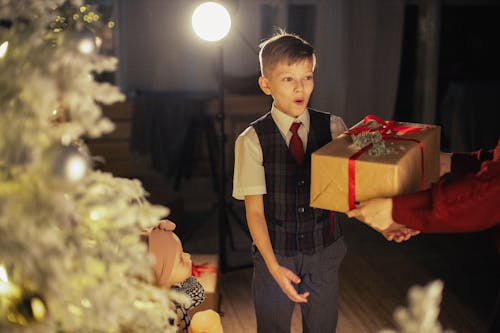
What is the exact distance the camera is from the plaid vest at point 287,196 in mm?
2100

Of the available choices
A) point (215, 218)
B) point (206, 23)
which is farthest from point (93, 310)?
point (215, 218)

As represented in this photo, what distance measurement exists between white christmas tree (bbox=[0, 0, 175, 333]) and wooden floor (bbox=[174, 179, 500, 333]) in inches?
88.5

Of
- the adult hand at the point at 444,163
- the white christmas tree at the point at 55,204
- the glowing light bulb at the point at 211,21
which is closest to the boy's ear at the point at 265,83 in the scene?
the adult hand at the point at 444,163

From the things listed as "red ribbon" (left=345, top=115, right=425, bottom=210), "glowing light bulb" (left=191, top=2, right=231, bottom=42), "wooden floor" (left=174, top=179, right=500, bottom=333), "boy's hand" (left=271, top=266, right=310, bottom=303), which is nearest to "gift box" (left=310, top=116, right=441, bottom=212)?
"red ribbon" (left=345, top=115, right=425, bottom=210)

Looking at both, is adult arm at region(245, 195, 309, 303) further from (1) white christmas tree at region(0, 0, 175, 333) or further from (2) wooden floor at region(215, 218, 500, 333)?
(2) wooden floor at region(215, 218, 500, 333)

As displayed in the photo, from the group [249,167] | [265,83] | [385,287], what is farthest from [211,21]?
[385,287]

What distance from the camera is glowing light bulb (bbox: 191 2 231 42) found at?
11.7 ft

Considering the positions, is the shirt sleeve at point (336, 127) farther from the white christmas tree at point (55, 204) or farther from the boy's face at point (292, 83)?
the white christmas tree at point (55, 204)

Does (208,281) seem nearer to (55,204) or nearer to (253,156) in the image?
(253,156)

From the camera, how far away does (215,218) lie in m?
5.16

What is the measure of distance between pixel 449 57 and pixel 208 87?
3.03 metres

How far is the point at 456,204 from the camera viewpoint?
1.82 meters

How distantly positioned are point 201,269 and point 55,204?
85.0 inches

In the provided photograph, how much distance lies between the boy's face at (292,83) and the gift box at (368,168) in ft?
0.57
